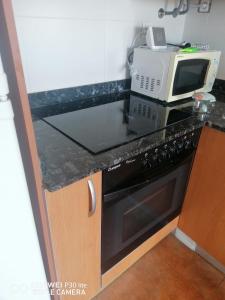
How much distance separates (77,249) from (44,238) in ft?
0.57

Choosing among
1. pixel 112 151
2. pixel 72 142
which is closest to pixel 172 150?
pixel 112 151

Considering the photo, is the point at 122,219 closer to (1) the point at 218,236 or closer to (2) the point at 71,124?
(2) the point at 71,124

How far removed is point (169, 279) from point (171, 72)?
1.20 meters

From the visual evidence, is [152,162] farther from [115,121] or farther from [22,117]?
[22,117]

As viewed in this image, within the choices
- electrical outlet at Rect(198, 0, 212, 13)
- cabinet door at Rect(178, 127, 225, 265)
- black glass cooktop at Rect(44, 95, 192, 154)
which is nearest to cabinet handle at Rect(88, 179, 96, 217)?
black glass cooktop at Rect(44, 95, 192, 154)

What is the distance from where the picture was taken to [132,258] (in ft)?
4.23

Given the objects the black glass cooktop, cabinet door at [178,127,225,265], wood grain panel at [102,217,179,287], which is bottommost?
wood grain panel at [102,217,179,287]

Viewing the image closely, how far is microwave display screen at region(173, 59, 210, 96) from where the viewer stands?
4.33 ft

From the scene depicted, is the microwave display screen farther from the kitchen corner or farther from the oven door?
the oven door

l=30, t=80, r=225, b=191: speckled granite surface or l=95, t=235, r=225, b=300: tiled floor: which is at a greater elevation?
l=30, t=80, r=225, b=191: speckled granite surface

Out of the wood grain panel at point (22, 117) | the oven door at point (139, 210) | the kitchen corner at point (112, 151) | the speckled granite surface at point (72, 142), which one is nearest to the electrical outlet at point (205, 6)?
the kitchen corner at point (112, 151)

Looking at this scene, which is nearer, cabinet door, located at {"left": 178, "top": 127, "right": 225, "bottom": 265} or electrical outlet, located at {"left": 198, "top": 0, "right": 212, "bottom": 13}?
cabinet door, located at {"left": 178, "top": 127, "right": 225, "bottom": 265}

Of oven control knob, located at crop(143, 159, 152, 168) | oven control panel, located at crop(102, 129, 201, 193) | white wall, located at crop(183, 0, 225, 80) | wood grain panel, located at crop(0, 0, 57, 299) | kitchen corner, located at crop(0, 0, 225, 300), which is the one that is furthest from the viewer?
white wall, located at crop(183, 0, 225, 80)

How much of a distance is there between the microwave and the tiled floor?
3.30 ft
